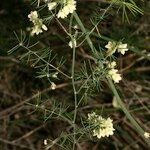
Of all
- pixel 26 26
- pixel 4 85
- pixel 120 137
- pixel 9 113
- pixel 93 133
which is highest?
pixel 26 26

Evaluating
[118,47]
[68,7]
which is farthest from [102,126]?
[68,7]

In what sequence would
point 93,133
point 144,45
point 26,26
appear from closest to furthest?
point 93,133
point 144,45
point 26,26

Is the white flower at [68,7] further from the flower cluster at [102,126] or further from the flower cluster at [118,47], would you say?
the flower cluster at [102,126]

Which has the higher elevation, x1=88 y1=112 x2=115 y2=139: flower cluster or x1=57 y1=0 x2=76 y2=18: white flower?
x1=57 y1=0 x2=76 y2=18: white flower

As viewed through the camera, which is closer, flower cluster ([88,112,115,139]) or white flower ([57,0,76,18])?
white flower ([57,0,76,18])

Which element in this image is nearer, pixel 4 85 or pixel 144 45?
pixel 144 45

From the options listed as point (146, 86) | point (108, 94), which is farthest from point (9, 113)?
point (146, 86)

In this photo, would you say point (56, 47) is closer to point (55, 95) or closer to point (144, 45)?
point (55, 95)

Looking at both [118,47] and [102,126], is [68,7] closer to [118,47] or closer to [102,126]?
[118,47]

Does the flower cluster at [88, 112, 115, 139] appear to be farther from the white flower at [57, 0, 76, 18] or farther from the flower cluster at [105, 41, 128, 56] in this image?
the white flower at [57, 0, 76, 18]

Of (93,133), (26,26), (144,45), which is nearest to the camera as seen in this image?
(93,133)

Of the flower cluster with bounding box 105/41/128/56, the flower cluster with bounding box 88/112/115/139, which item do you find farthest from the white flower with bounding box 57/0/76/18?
the flower cluster with bounding box 88/112/115/139
